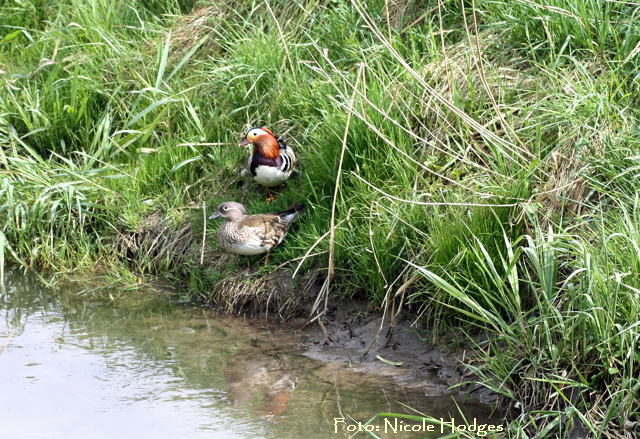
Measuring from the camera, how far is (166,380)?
5.14 meters

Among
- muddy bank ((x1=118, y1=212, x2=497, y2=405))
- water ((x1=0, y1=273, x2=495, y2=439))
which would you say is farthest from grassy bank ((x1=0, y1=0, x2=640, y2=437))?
water ((x1=0, y1=273, x2=495, y2=439))

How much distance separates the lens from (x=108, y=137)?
7.11m

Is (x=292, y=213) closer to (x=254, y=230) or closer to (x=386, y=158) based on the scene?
(x=254, y=230)

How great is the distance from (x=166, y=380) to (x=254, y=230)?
1229mm

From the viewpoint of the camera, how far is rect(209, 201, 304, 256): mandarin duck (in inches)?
235

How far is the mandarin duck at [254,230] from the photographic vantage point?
5.96m

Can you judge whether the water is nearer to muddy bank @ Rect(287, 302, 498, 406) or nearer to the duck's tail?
muddy bank @ Rect(287, 302, 498, 406)

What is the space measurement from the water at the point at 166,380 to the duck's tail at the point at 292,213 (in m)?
0.73

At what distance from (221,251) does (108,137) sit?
1470 millimetres

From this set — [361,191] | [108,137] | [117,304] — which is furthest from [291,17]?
[117,304]

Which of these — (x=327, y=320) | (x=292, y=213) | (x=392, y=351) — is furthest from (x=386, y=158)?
(x=392, y=351)

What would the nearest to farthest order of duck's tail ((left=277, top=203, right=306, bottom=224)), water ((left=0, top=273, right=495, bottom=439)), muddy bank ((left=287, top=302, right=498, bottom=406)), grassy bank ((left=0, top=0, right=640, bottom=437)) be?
grassy bank ((left=0, top=0, right=640, bottom=437))
water ((left=0, top=273, right=495, bottom=439))
muddy bank ((left=287, top=302, right=498, bottom=406))
duck's tail ((left=277, top=203, right=306, bottom=224))

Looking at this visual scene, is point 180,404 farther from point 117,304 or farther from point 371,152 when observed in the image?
point 371,152

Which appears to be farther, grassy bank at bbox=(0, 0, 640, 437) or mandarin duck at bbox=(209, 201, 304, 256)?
mandarin duck at bbox=(209, 201, 304, 256)
